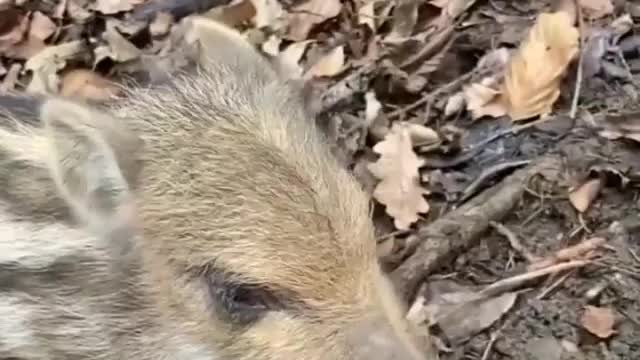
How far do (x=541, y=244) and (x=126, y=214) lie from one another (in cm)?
90

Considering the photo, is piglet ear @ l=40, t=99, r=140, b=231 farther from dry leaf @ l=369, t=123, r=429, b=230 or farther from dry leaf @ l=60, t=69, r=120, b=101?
dry leaf @ l=60, t=69, r=120, b=101

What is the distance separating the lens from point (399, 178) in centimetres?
290

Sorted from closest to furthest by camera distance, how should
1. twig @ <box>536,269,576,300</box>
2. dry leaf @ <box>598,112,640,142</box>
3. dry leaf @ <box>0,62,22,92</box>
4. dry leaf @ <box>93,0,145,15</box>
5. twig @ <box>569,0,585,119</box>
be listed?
twig @ <box>536,269,576,300</box>, dry leaf @ <box>598,112,640,142</box>, twig @ <box>569,0,585,119</box>, dry leaf @ <box>0,62,22,92</box>, dry leaf @ <box>93,0,145,15</box>

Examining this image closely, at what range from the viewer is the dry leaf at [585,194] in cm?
269

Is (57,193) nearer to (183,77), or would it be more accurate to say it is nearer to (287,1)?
(183,77)

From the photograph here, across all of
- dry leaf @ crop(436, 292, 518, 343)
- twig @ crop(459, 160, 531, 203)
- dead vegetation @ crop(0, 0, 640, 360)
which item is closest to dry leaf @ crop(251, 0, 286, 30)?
dead vegetation @ crop(0, 0, 640, 360)

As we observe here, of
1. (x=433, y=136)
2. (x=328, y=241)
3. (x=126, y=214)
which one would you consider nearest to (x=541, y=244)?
(x=433, y=136)

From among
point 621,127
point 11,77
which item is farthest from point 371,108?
point 11,77

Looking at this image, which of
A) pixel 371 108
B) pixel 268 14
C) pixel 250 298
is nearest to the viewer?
pixel 250 298

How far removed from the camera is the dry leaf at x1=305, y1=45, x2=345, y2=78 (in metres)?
3.25

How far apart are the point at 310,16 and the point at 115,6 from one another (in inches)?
22.4

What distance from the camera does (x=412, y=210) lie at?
282cm

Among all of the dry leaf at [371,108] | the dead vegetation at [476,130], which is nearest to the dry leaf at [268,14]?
the dead vegetation at [476,130]

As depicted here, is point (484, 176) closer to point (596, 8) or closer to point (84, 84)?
point (596, 8)
